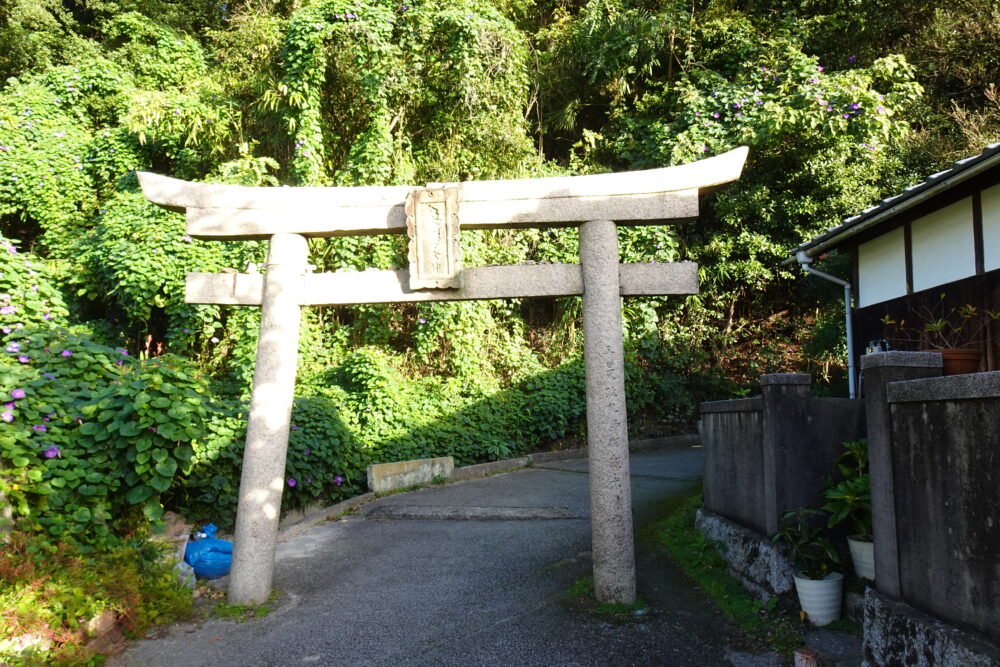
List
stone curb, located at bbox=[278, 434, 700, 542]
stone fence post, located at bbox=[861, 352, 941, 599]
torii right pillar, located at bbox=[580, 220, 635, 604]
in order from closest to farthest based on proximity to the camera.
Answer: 1. stone fence post, located at bbox=[861, 352, 941, 599]
2. torii right pillar, located at bbox=[580, 220, 635, 604]
3. stone curb, located at bbox=[278, 434, 700, 542]

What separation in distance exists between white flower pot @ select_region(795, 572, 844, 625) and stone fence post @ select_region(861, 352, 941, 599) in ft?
1.80

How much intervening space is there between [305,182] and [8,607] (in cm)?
863

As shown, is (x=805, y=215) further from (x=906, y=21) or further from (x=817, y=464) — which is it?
(x=817, y=464)

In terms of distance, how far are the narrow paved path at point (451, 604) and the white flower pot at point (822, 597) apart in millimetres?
549

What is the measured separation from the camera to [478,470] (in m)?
10.0

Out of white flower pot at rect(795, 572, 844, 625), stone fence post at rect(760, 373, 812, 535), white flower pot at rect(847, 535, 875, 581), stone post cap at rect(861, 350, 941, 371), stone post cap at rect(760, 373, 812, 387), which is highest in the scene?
stone post cap at rect(861, 350, 941, 371)

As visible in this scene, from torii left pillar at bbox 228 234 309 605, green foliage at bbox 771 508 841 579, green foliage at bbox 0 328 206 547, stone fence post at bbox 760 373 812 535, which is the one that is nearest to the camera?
green foliage at bbox 771 508 841 579

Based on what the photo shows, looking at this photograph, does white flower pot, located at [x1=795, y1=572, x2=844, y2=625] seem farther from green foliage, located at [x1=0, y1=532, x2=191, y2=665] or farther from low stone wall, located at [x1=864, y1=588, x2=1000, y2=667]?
green foliage, located at [x1=0, y1=532, x2=191, y2=665]

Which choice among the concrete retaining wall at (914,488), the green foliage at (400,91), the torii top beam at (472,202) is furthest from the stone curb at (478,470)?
the green foliage at (400,91)

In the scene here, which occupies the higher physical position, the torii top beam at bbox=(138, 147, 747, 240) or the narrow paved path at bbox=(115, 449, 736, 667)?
the torii top beam at bbox=(138, 147, 747, 240)

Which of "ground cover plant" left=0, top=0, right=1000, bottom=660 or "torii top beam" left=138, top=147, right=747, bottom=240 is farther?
"ground cover plant" left=0, top=0, right=1000, bottom=660

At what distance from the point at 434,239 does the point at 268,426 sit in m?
1.97

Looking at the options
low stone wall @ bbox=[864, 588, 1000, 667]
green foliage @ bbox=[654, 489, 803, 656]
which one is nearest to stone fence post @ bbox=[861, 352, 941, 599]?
low stone wall @ bbox=[864, 588, 1000, 667]

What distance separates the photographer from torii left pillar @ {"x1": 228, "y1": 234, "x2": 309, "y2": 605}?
A: 4.96 meters
